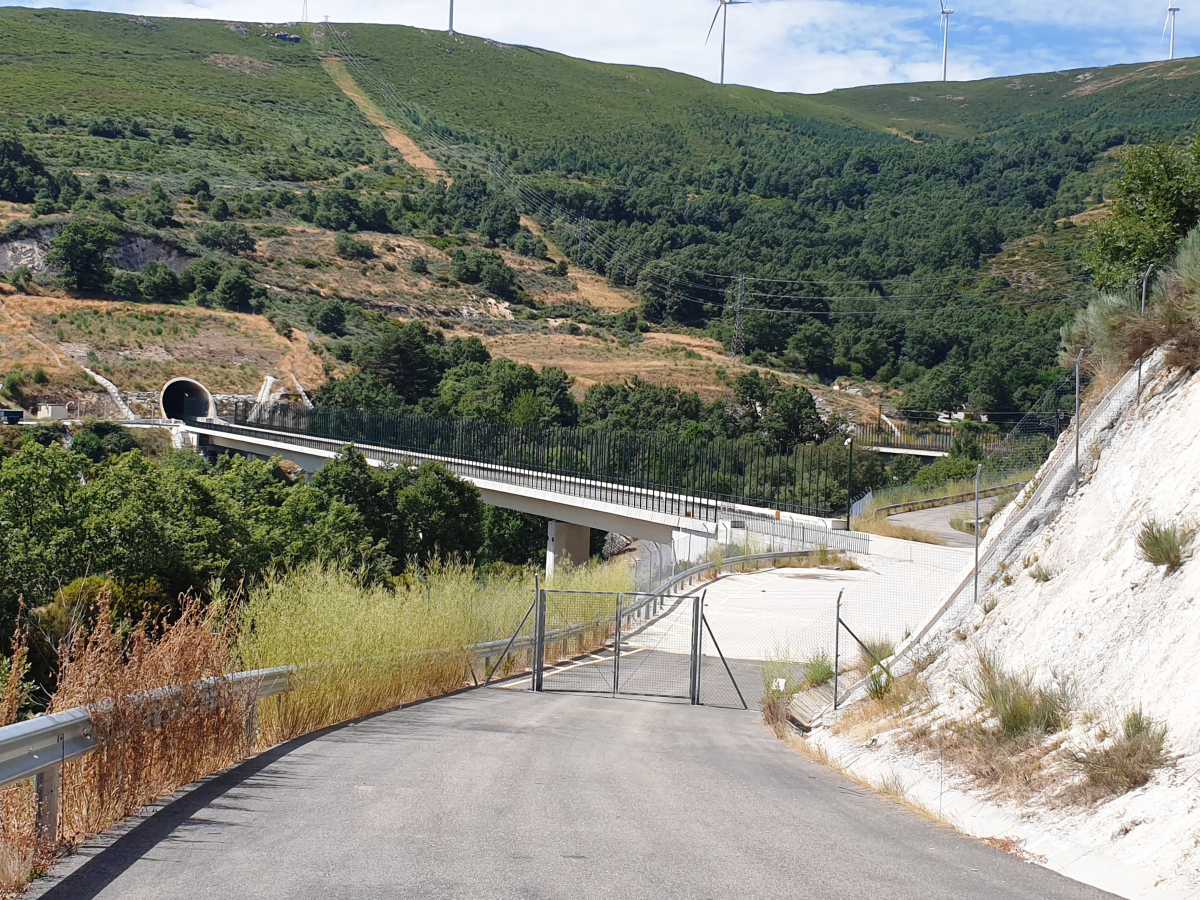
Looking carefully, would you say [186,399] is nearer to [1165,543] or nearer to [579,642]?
[579,642]

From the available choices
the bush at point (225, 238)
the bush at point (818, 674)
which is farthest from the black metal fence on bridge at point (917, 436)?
the bush at point (225, 238)

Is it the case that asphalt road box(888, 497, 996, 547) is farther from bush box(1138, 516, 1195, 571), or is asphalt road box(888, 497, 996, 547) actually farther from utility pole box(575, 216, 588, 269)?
utility pole box(575, 216, 588, 269)

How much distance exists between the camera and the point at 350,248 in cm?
11794

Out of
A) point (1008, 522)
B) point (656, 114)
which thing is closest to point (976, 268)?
point (656, 114)

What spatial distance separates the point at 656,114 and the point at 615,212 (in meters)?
46.5

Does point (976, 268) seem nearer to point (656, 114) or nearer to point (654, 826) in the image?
point (656, 114)

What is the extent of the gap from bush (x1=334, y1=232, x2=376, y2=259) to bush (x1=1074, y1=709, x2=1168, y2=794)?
117 metres

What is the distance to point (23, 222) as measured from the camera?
325 feet

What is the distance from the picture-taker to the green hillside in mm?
111938

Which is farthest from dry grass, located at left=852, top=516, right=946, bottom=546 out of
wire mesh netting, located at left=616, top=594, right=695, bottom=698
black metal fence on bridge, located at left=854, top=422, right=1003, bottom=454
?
black metal fence on bridge, located at left=854, top=422, right=1003, bottom=454

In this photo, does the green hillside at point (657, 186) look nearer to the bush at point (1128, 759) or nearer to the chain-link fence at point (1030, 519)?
the chain-link fence at point (1030, 519)

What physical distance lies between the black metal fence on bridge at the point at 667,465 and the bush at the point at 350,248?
2903 inches

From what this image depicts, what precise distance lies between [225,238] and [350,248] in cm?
1295

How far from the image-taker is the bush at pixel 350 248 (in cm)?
11806
